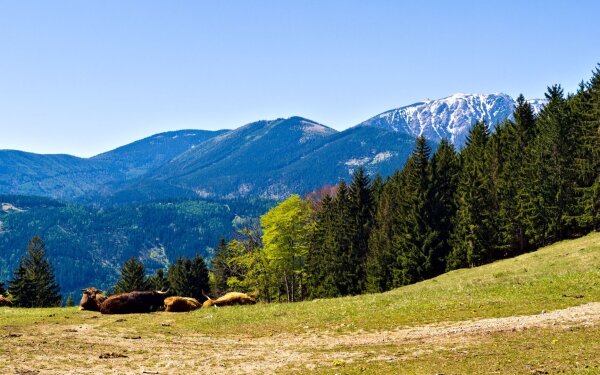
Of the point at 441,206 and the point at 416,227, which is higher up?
the point at 441,206

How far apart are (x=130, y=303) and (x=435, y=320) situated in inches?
857

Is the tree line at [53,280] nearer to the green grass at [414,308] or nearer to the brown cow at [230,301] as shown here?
the brown cow at [230,301]

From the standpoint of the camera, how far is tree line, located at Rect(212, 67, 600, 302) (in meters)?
60.9

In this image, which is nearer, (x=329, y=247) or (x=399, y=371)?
(x=399, y=371)

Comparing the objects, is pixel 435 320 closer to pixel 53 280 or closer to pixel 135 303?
pixel 135 303

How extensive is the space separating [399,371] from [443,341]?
5.40m

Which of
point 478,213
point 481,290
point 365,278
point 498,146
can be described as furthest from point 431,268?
point 481,290

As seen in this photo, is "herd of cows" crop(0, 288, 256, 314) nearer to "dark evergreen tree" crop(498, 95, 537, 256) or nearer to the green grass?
the green grass

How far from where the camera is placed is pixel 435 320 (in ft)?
84.6

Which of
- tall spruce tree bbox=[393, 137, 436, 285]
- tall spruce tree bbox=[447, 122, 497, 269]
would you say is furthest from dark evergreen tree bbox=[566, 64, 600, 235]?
tall spruce tree bbox=[393, 137, 436, 285]

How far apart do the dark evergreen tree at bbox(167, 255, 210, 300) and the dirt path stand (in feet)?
305

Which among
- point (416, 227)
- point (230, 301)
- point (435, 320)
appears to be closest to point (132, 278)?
point (416, 227)

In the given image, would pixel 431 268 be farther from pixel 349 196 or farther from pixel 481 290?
pixel 481 290

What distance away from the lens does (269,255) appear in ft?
243
